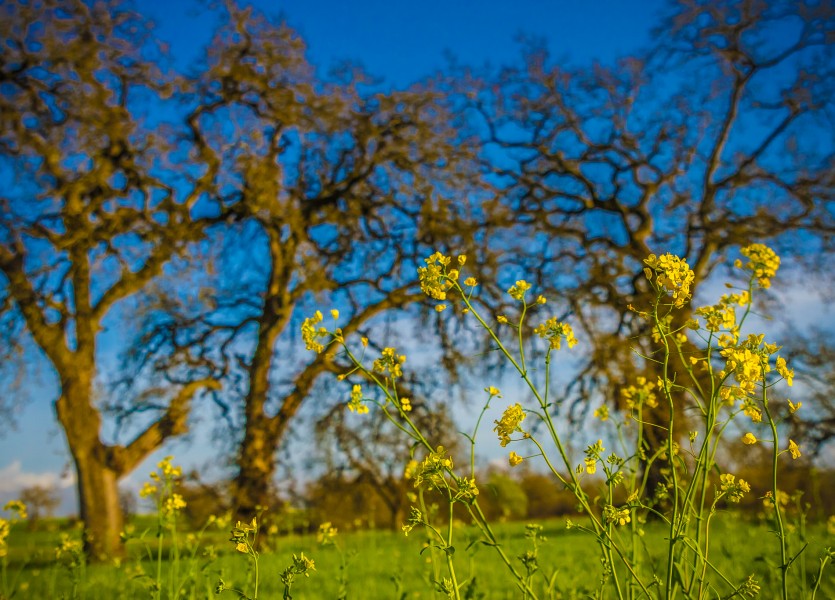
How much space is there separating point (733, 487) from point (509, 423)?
2.62ft

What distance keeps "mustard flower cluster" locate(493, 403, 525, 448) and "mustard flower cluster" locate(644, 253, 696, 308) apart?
1.65 ft

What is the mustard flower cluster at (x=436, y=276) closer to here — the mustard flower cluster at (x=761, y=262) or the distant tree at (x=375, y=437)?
the mustard flower cluster at (x=761, y=262)

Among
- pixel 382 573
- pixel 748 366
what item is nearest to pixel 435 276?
pixel 748 366

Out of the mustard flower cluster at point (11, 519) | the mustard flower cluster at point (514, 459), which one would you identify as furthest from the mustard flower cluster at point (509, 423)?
the mustard flower cluster at point (11, 519)

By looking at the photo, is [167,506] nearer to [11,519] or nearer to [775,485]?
[11,519]

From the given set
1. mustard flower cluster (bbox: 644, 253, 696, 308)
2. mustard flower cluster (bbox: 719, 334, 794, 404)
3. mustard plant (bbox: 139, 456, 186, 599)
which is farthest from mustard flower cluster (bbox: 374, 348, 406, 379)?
mustard plant (bbox: 139, 456, 186, 599)

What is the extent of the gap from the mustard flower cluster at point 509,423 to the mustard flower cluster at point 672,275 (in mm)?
502

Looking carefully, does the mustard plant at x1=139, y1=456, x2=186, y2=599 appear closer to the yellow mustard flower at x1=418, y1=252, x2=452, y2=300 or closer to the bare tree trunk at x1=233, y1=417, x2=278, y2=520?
the yellow mustard flower at x1=418, y1=252, x2=452, y2=300

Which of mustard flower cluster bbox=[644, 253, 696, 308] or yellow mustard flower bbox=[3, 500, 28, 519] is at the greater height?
mustard flower cluster bbox=[644, 253, 696, 308]

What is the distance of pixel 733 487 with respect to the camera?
1.91 meters

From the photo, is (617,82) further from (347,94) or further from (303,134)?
(303,134)

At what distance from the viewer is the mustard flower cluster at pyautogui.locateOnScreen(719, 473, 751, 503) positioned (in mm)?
1877

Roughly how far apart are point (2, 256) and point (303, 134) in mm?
5417

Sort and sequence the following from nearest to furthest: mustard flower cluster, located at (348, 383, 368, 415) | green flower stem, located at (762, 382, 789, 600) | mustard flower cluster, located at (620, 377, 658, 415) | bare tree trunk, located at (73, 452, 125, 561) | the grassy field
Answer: green flower stem, located at (762, 382, 789, 600)
mustard flower cluster, located at (348, 383, 368, 415)
mustard flower cluster, located at (620, 377, 658, 415)
the grassy field
bare tree trunk, located at (73, 452, 125, 561)
